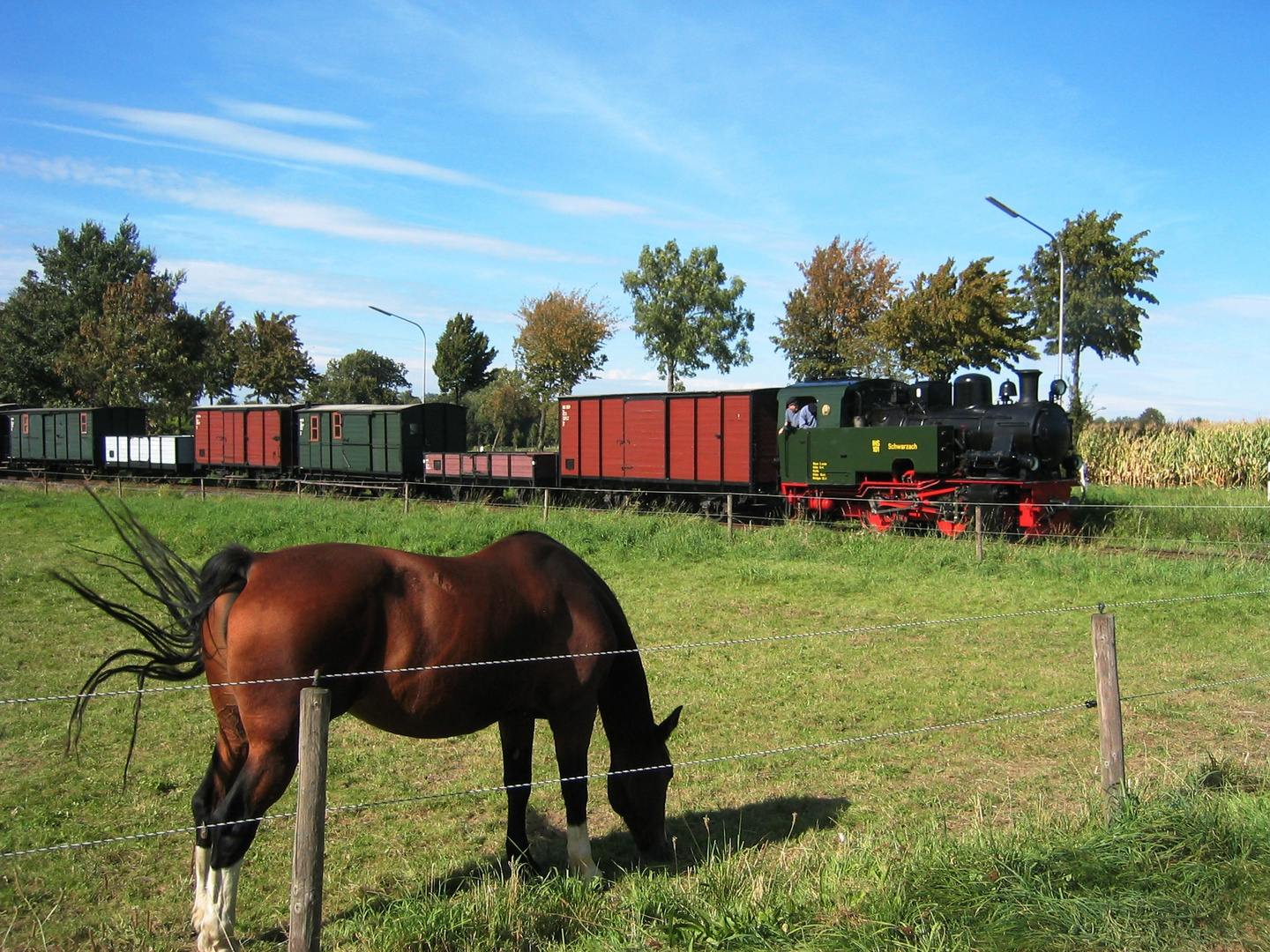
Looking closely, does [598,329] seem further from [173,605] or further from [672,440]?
[173,605]

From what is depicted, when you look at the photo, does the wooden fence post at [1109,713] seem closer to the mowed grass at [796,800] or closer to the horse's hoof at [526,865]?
the mowed grass at [796,800]

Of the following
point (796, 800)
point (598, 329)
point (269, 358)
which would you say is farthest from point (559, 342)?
point (796, 800)

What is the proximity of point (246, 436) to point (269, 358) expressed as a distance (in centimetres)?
2247

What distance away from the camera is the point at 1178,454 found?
958 inches

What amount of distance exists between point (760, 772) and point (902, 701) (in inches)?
73.9

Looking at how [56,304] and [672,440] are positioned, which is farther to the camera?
[56,304]

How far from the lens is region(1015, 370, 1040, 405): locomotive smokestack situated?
16125mm

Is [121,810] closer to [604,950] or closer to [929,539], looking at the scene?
[604,950]

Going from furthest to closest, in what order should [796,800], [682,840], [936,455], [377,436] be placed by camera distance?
[377,436] < [936,455] < [796,800] < [682,840]

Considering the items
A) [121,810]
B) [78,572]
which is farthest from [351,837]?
[78,572]

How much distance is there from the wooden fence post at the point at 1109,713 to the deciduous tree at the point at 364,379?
230 feet

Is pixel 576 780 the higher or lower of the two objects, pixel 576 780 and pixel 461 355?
the lower

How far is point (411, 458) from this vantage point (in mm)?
27797

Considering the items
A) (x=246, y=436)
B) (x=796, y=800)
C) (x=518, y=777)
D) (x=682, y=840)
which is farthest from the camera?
(x=246, y=436)
